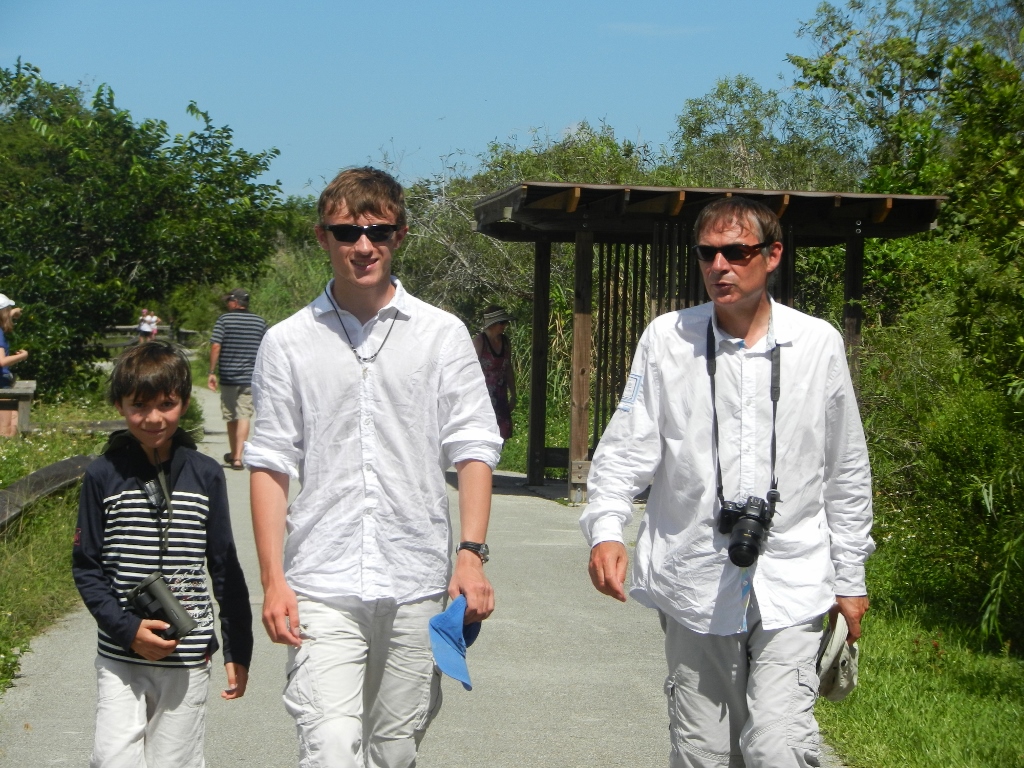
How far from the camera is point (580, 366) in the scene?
11352 millimetres

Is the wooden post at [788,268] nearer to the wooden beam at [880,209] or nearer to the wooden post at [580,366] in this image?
the wooden beam at [880,209]

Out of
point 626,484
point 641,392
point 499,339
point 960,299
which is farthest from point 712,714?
point 499,339

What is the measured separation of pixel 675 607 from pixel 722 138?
903 inches

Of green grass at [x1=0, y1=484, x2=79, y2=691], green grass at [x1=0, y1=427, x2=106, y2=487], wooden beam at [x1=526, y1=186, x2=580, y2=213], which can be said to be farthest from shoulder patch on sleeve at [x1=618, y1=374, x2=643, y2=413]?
wooden beam at [x1=526, y1=186, x2=580, y2=213]

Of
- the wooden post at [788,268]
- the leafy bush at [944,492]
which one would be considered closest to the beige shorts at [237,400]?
the wooden post at [788,268]

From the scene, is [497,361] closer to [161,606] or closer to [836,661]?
[836,661]

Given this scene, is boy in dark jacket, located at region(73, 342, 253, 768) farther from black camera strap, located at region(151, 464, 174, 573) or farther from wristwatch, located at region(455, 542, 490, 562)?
wristwatch, located at region(455, 542, 490, 562)

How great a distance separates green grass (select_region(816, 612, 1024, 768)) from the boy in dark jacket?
8.38 feet

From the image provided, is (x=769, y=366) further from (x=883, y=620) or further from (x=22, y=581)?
(x=22, y=581)

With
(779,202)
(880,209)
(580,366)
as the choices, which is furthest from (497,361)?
(880,209)

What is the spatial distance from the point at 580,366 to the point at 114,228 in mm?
7580

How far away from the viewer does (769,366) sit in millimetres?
3545

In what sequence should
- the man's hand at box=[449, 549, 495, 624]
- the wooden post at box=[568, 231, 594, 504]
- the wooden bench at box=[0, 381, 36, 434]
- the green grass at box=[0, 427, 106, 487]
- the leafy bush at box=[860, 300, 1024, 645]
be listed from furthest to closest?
the wooden bench at box=[0, 381, 36, 434]
the wooden post at box=[568, 231, 594, 504]
the green grass at box=[0, 427, 106, 487]
the leafy bush at box=[860, 300, 1024, 645]
the man's hand at box=[449, 549, 495, 624]

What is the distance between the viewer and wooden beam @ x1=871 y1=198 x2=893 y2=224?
10547mm
